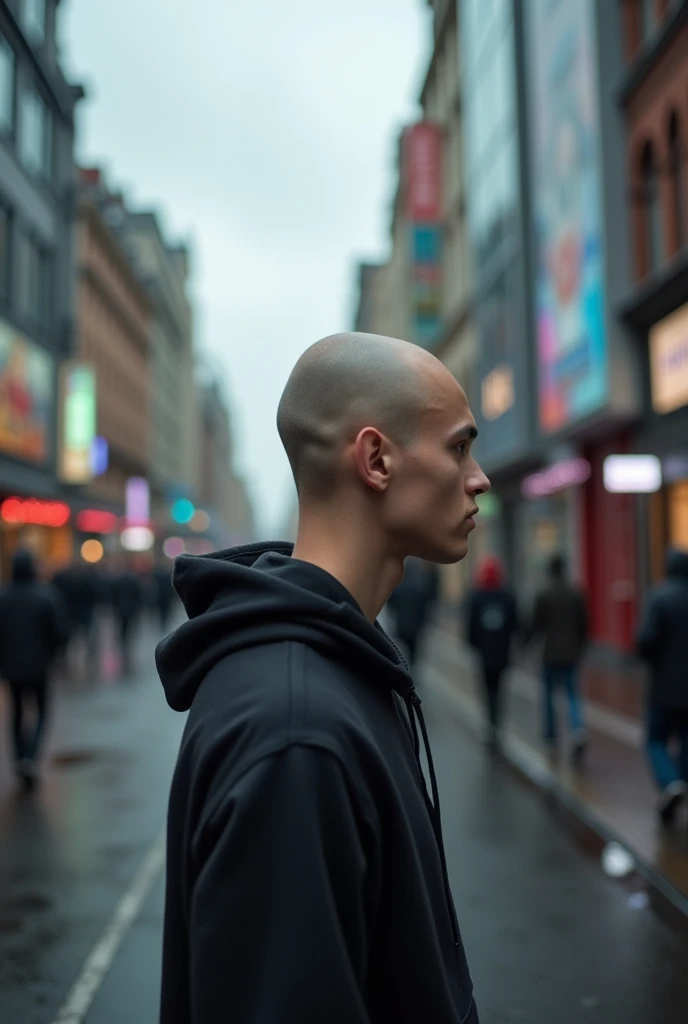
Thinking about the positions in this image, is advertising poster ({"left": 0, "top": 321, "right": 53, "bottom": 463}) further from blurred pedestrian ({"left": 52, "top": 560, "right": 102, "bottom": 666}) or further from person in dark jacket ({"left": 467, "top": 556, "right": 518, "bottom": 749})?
person in dark jacket ({"left": 467, "top": 556, "right": 518, "bottom": 749})

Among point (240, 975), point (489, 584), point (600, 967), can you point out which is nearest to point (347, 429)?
point (240, 975)

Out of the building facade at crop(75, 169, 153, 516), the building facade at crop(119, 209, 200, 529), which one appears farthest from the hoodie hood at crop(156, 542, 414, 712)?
the building facade at crop(119, 209, 200, 529)

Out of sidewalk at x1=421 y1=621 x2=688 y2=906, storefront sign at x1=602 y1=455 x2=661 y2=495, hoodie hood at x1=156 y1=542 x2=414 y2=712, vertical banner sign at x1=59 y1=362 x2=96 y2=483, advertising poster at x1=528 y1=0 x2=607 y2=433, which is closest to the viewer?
hoodie hood at x1=156 y1=542 x2=414 y2=712

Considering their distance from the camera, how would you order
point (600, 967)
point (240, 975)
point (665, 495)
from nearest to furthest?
point (240, 975) < point (600, 967) < point (665, 495)

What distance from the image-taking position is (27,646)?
9672 mm

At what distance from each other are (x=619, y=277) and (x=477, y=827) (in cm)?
1329

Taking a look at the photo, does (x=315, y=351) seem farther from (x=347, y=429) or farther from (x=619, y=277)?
(x=619, y=277)

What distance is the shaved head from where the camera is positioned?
1495 mm

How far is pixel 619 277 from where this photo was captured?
732 inches

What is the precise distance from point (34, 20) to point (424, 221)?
3968 cm

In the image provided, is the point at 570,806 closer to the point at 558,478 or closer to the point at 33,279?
the point at 558,478

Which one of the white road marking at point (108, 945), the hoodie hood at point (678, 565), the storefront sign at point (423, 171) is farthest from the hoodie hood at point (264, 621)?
the storefront sign at point (423, 171)

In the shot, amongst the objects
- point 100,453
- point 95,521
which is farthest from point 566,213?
point 100,453

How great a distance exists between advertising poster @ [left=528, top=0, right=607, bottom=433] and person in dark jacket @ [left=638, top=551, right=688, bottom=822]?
1155cm
